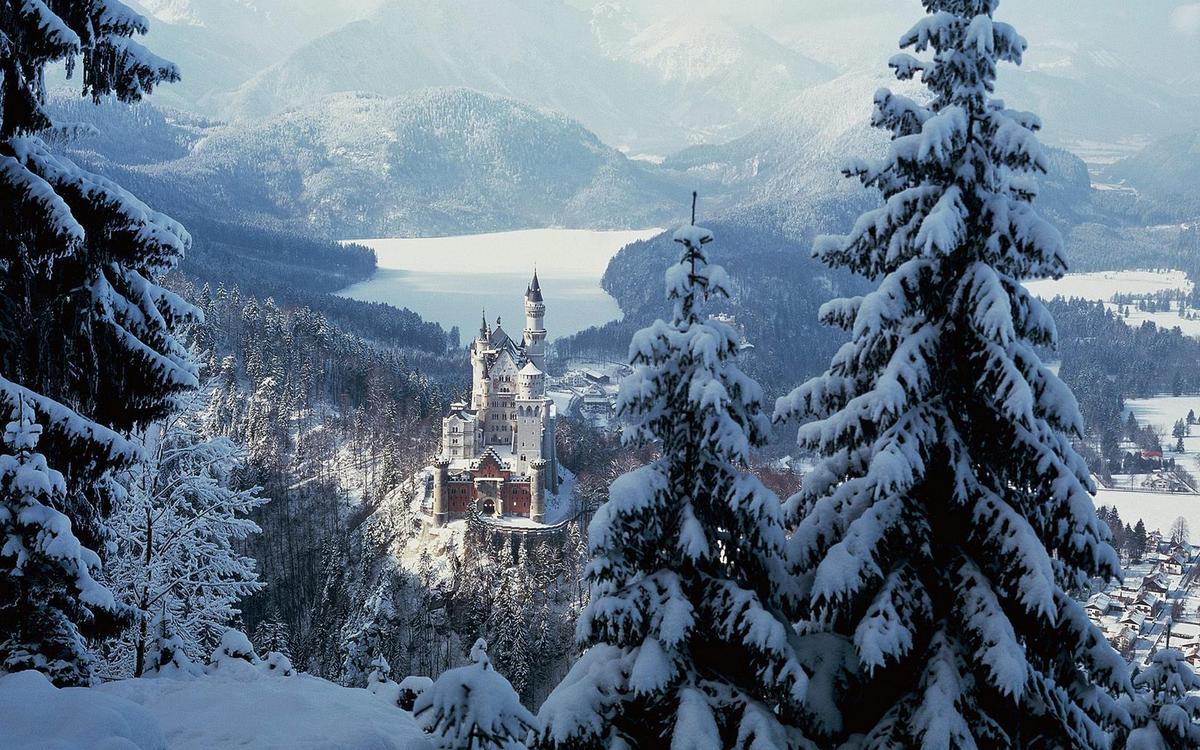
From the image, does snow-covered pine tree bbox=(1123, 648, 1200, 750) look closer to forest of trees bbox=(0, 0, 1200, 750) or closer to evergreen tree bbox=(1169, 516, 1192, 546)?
forest of trees bbox=(0, 0, 1200, 750)

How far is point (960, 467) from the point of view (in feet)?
35.6

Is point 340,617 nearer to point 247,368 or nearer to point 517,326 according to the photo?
point 247,368

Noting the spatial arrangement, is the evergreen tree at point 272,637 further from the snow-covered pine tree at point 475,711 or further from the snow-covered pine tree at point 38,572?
the snow-covered pine tree at point 475,711

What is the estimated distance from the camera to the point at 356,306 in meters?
173

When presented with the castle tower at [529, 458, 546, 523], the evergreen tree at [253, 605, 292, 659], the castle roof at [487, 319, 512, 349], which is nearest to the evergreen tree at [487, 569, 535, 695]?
the castle tower at [529, 458, 546, 523]

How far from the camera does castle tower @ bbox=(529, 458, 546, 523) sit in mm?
69562

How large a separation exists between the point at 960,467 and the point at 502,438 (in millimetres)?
70718

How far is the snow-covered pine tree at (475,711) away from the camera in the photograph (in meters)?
11.7

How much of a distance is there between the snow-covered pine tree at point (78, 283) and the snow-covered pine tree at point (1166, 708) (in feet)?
40.8

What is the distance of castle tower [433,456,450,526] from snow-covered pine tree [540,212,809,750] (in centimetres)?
6011

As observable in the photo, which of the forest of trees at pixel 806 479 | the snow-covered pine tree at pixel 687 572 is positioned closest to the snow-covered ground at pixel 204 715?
Answer: the forest of trees at pixel 806 479

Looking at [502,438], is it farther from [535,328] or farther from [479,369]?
[535,328]

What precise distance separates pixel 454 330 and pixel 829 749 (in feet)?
518

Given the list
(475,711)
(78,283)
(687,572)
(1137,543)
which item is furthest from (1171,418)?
(78,283)
